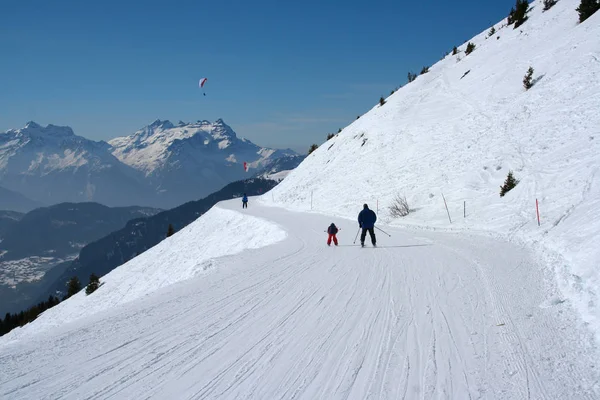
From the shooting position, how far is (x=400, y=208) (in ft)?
72.0

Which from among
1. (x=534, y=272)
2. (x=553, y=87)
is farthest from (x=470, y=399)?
(x=553, y=87)

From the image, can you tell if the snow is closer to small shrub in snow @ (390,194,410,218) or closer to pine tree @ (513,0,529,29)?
small shrub in snow @ (390,194,410,218)

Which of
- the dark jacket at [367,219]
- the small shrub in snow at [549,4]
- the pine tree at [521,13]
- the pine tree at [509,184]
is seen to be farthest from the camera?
the pine tree at [521,13]

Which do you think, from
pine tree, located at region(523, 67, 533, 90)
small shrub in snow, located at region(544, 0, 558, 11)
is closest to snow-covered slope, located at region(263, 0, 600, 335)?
pine tree, located at region(523, 67, 533, 90)

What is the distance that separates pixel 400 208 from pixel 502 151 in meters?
6.31

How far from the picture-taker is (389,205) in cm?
2388

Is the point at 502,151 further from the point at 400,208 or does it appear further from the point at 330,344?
the point at 330,344

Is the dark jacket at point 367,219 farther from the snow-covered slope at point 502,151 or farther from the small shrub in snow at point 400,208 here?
the small shrub in snow at point 400,208

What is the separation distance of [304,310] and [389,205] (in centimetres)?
1792

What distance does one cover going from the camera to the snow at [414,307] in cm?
448

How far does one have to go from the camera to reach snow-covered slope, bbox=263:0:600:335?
11426 mm

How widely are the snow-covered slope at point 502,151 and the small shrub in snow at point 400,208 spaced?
506mm

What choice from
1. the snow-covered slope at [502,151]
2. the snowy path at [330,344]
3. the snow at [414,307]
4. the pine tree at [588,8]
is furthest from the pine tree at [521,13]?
the snowy path at [330,344]

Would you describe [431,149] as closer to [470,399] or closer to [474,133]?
[474,133]
